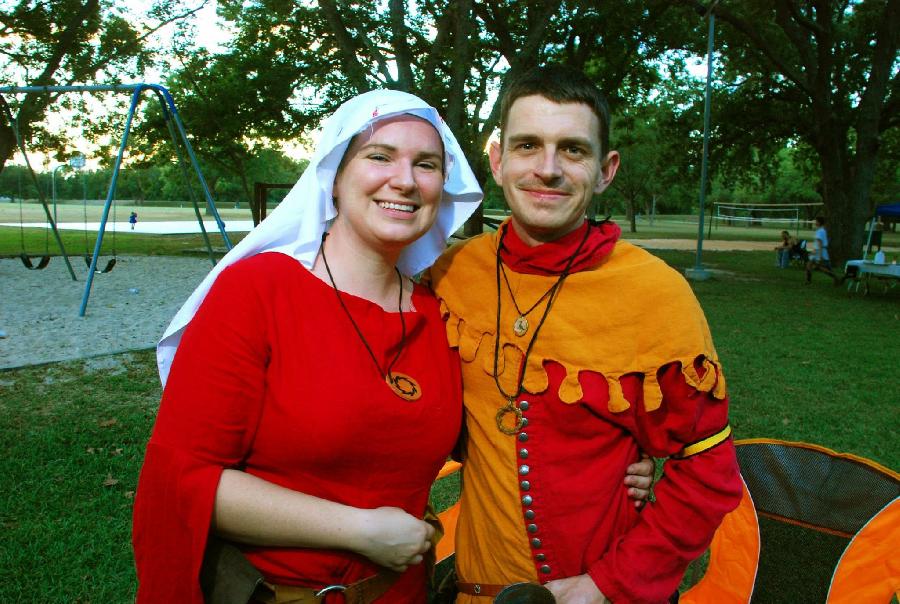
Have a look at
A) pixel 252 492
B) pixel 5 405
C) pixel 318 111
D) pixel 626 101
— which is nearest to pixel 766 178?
pixel 626 101

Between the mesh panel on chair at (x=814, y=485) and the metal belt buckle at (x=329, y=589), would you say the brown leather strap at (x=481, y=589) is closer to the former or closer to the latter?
the metal belt buckle at (x=329, y=589)

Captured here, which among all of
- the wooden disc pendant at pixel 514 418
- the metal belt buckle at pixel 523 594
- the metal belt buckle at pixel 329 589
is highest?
the wooden disc pendant at pixel 514 418

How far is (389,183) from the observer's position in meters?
1.66

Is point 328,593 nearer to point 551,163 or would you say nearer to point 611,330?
point 611,330

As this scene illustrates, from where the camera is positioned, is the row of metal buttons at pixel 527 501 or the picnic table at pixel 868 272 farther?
the picnic table at pixel 868 272

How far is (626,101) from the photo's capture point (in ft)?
74.0

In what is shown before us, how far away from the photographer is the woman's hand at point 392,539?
143 cm

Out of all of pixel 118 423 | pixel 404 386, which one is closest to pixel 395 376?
pixel 404 386

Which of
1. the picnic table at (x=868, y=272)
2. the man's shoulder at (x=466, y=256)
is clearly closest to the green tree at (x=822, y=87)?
the picnic table at (x=868, y=272)

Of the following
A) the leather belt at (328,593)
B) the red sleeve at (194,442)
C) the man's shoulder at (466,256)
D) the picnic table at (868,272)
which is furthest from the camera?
the picnic table at (868,272)

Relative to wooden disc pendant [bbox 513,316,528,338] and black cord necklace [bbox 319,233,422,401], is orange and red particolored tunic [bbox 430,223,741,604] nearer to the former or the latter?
wooden disc pendant [bbox 513,316,528,338]

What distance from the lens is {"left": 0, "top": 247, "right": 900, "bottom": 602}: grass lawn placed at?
10.9ft

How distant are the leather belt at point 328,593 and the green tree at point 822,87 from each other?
1707 cm

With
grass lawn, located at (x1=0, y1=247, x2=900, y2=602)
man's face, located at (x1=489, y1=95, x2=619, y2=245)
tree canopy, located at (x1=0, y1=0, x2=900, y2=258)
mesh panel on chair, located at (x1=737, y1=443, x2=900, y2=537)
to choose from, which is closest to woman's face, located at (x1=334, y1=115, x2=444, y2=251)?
man's face, located at (x1=489, y1=95, x2=619, y2=245)
